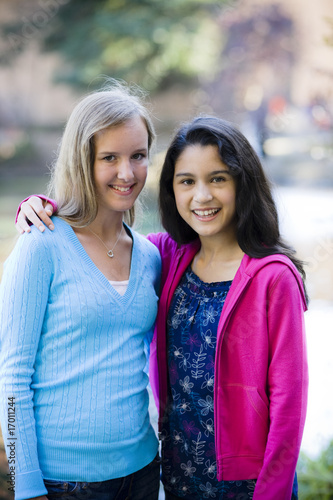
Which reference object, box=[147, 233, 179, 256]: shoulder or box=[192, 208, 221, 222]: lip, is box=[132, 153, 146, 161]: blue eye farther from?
box=[147, 233, 179, 256]: shoulder

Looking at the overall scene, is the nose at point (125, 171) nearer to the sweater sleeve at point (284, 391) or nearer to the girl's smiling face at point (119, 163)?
the girl's smiling face at point (119, 163)

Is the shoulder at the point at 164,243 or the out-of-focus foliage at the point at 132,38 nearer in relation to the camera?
the shoulder at the point at 164,243

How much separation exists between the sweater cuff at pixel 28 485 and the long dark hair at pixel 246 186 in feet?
2.83

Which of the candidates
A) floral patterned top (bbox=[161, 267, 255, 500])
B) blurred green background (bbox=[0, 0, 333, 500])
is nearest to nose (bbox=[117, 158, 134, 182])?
floral patterned top (bbox=[161, 267, 255, 500])

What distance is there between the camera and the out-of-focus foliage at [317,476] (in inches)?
90.7

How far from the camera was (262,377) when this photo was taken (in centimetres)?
140

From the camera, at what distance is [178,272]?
1663 millimetres

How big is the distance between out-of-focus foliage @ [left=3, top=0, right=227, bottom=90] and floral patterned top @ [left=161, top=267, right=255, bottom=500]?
3.64 m

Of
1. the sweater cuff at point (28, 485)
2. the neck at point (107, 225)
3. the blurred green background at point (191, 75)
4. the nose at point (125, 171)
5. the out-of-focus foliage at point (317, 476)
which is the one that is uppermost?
the blurred green background at point (191, 75)

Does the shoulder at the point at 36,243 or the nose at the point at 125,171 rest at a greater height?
the nose at the point at 125,171

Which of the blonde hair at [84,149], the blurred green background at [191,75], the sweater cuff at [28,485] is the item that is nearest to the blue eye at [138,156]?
the blonde hair at [84,149]

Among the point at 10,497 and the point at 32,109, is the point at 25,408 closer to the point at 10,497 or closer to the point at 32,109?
the point at 10,497

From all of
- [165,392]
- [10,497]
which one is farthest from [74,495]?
[10,497]

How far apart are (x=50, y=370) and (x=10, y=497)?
44.8 inches
